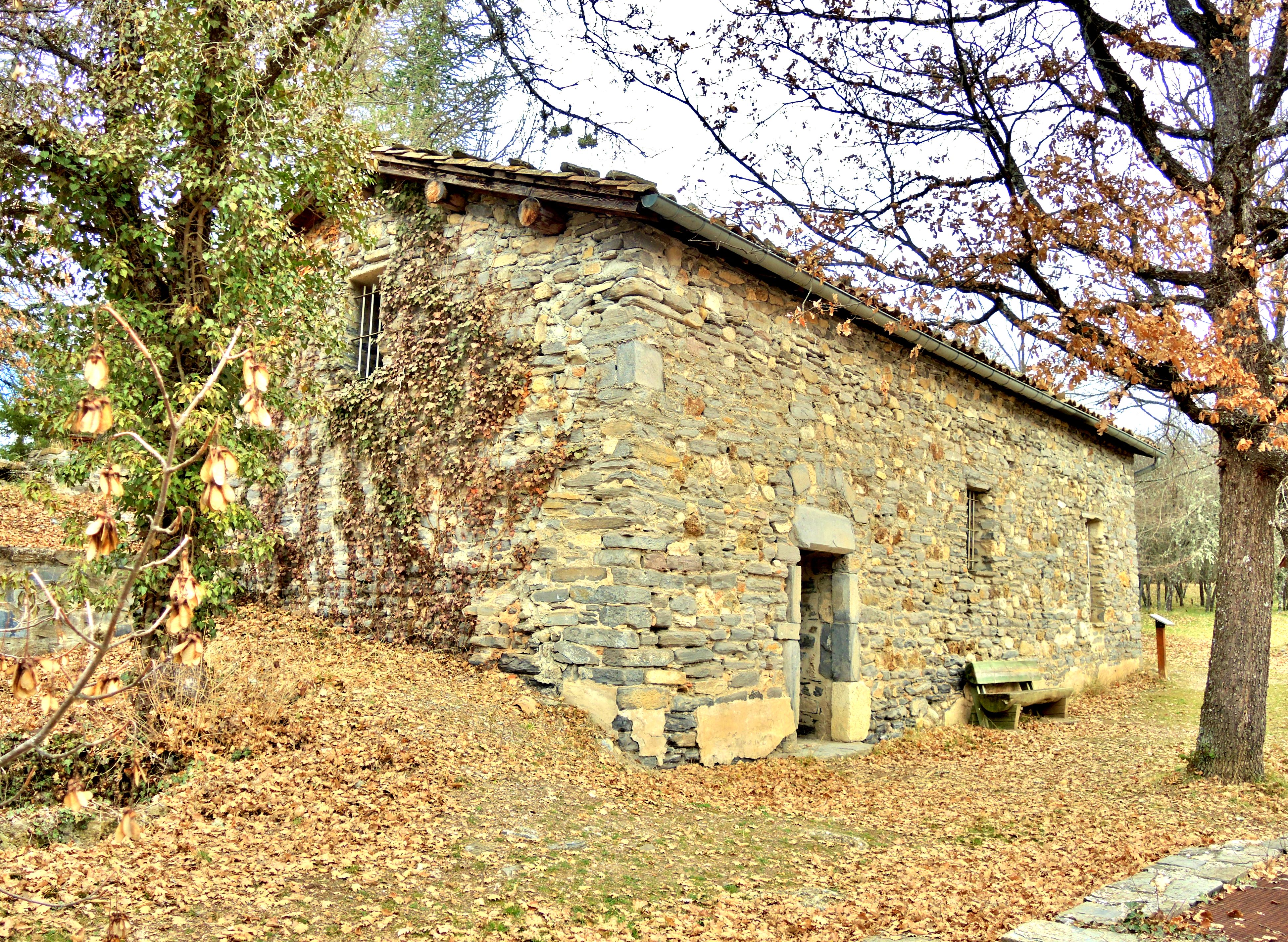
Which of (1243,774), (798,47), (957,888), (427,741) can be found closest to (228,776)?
(427,741)

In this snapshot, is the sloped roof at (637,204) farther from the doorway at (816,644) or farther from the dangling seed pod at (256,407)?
the dangling seed pod at (256,407)

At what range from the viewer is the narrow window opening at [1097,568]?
46.0 feet

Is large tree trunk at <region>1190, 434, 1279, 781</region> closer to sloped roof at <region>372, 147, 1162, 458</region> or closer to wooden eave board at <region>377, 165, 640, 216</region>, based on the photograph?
sloped roof at <region>372, 147, 1162, 458</region>

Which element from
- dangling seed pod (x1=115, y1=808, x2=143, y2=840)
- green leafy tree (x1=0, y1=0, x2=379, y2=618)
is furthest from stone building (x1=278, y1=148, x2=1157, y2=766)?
dangling seed pod (x1=115, y1=808, x2=143, y2=840)

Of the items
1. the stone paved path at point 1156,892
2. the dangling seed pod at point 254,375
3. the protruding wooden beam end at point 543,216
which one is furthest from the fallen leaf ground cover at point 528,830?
the protruding wooden beam end at point 543,216

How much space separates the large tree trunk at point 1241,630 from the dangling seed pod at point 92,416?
7444mm

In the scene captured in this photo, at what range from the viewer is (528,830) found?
15.8 ft

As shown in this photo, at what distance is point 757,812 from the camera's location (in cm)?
603

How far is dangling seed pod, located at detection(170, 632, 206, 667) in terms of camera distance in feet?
6.31

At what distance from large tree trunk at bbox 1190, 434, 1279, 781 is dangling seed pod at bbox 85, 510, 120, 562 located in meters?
7.38

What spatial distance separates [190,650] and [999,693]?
9798 millimetres

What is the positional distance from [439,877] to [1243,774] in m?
6.07

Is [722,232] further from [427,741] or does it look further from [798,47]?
[427,741]

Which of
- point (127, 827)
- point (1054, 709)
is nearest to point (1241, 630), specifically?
point (1054, 709)
